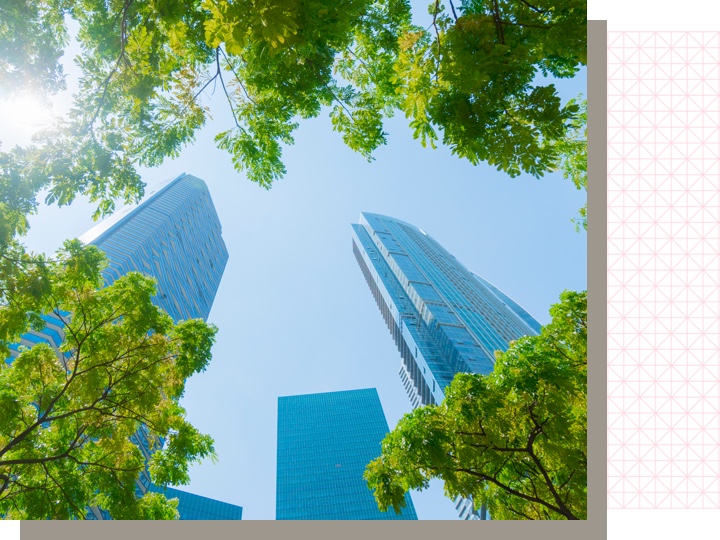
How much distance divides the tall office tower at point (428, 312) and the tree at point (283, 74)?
53.1m

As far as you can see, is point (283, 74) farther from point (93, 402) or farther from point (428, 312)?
point (428, 312)

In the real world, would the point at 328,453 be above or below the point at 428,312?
below

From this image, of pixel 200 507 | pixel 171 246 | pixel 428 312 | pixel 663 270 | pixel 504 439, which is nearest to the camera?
pixel 663 270

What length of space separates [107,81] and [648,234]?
5211mm

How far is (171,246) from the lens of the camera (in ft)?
183

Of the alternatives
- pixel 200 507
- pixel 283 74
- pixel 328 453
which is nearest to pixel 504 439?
pixel 283 74

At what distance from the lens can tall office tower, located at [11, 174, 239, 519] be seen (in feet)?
138

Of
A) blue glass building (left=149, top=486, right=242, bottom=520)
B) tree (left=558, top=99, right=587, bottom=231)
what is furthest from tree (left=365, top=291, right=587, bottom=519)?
blue glass building (left=149, top=486, right=242, bottom=520)

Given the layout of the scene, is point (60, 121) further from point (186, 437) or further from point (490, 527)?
point (490, 527)

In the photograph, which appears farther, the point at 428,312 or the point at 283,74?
the point at 428,312

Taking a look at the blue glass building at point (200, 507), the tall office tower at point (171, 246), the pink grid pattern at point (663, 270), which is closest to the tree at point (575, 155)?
the pink grid pattern at point (663, 270)

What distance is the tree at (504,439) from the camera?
555cm

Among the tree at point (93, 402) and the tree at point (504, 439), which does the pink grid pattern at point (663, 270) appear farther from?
the tree at point (93, 402)

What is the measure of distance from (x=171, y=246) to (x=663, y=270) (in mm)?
59807
